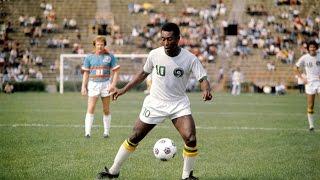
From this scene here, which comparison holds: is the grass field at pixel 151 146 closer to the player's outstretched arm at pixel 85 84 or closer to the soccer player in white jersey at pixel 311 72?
the soccer player in white jersey at pixel 311 72

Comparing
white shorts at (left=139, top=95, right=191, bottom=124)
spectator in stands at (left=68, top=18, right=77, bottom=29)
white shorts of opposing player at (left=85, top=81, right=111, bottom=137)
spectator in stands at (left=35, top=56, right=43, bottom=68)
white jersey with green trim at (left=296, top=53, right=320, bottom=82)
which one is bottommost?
spectator in stands at (left=35, top=56, right=43, bottom=68)

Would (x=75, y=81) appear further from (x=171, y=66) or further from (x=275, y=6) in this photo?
(x=171, y=66)

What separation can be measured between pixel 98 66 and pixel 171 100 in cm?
602

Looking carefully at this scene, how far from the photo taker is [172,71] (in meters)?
8.28

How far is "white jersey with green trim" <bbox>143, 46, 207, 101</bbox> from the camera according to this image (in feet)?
27.2

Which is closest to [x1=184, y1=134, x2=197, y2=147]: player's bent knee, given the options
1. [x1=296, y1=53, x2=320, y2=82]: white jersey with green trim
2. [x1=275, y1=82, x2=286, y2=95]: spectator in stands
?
[x1=296, y1=53, x2=320, y2=82]: white jersey with green trim

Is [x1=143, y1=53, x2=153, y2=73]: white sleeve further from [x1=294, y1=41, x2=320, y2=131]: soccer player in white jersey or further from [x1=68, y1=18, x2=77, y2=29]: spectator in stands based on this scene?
[x1=68, y1=18, x2=77, y2=29]: spectator in stands

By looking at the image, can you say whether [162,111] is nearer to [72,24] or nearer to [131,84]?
[131,84]

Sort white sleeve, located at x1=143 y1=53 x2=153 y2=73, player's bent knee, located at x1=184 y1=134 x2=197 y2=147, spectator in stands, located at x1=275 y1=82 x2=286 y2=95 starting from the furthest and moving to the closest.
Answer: spectator in stands, located at x1=275 y1=82 x2=286 y2=95 → white sleeve, located at x1=143 y1=53 x2=153 y2=73 → player's bent knee, located at x1=184 y1=134 x2=197 y2=147

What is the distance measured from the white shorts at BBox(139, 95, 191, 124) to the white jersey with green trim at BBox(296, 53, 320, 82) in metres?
9.24

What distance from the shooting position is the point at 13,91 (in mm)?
38750

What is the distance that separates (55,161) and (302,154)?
482 cm

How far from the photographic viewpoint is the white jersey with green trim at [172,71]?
8281 millimetres

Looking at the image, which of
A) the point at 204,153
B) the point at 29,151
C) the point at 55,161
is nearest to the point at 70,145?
the point at 29,151
